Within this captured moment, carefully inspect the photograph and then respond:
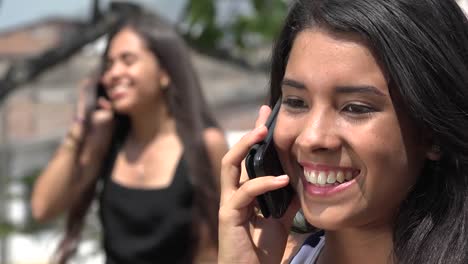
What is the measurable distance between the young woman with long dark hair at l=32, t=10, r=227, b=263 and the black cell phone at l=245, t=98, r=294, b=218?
156cm

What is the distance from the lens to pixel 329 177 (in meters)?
1.65

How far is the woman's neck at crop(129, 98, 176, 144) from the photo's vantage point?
3650 mm

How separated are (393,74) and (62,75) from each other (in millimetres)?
5305

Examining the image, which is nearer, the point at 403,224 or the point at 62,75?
the point at 403,224

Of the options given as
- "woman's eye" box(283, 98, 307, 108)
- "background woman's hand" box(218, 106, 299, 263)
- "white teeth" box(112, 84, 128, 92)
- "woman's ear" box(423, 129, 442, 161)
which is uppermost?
"woman's ear" box(423, 129, 442, 161)

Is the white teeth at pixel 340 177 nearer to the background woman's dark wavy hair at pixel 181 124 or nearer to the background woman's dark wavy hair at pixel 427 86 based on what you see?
the background woman's dark wavy hair at pixel 427 86

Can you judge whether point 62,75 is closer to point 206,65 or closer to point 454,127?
point 206,65

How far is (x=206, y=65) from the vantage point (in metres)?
7.04

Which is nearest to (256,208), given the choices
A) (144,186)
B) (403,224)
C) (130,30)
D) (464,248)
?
(403,224)

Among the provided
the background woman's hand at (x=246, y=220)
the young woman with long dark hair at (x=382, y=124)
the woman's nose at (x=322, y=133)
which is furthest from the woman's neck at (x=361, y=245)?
the woman's nose at (x=322, y=133)

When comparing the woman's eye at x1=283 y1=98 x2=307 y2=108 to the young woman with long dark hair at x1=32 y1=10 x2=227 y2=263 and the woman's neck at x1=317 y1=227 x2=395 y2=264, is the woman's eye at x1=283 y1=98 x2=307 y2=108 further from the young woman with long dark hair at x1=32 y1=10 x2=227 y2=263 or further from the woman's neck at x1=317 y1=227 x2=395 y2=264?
the young woman with long dark hair at x1=32 y1=10 x2=227 y2=263

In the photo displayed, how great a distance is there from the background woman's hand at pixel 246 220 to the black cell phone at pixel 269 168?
0.06 feet

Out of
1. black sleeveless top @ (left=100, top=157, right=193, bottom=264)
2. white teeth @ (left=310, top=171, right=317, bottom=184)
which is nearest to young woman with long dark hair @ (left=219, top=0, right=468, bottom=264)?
white teeth @ (left=310, top=171, right=317, bottom=184)

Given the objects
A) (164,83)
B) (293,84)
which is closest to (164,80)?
(164,83)
